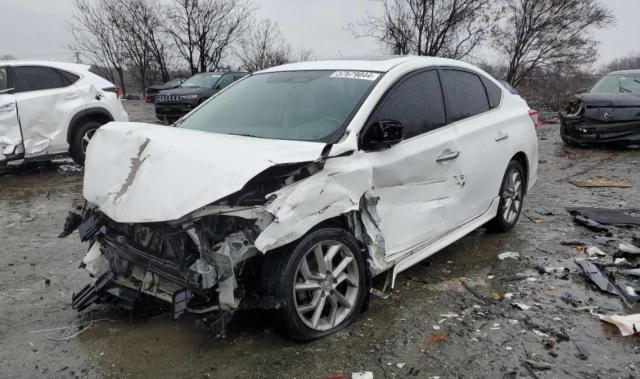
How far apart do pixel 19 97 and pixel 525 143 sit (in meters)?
7.50

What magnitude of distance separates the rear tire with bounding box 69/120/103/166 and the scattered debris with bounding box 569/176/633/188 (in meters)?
8.05

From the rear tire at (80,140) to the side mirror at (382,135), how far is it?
6.90 metres

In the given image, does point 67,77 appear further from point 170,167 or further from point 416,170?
point 416,170

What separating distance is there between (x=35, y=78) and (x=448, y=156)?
7.36m

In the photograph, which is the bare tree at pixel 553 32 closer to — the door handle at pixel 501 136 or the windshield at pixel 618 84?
the windshield at pixel 618 84

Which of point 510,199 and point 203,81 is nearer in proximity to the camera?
point 510,199

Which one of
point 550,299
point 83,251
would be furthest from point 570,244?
point 83,251

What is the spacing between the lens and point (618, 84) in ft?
36.9

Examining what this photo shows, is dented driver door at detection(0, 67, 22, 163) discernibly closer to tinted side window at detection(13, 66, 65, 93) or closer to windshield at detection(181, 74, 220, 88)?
tinted side window at detection(13, 66, 65, 93)

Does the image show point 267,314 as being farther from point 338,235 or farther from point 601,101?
point 601,101

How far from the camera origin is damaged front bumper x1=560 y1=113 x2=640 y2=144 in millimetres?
10367

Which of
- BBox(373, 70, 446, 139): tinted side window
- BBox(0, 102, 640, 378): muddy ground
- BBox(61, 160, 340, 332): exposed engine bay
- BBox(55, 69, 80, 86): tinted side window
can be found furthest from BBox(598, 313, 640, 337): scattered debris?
BBox(55, 69, 80, 86): tinted side window

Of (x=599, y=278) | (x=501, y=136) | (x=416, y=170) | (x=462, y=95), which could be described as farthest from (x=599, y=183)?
(x=416, y=170)

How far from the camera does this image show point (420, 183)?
12.3 feet
